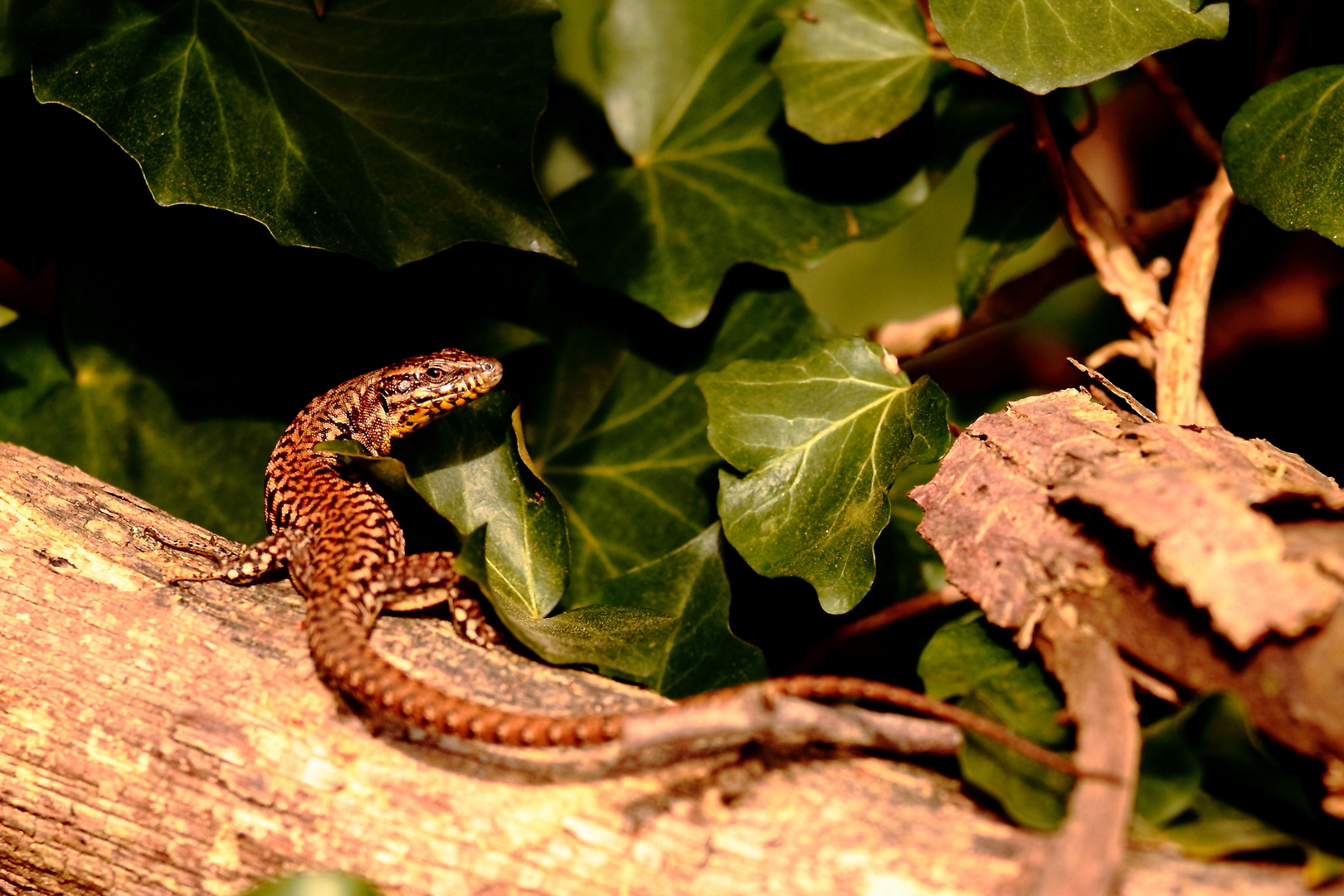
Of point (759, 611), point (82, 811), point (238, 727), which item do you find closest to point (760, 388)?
point (759, 611)

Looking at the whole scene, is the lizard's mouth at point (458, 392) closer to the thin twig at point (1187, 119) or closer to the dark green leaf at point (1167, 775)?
the dark green leaf at point (1167, 775)

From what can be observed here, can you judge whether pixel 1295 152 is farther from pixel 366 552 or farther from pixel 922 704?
pixel 366 552

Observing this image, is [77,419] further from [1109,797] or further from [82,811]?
[1109,797]

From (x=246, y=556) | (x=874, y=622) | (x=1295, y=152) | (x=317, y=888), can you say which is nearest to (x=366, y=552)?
(x=246, y=556)

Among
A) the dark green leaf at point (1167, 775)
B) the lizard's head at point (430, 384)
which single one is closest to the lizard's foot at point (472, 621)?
the lizard's head at point (430, 384)

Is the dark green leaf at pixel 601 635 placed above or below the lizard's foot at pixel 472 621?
above
